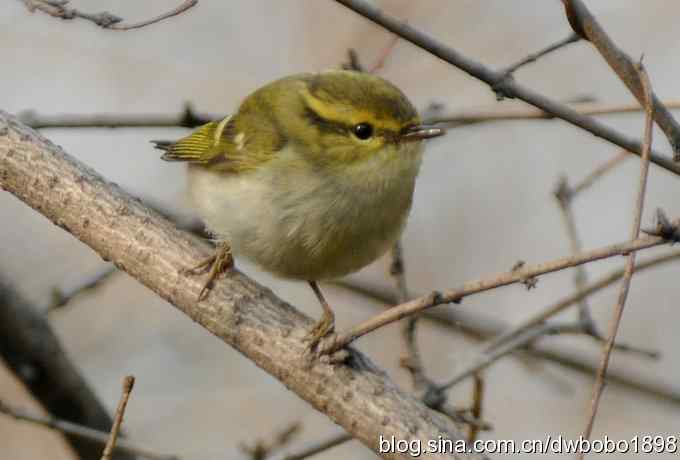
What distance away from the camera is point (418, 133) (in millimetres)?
3490

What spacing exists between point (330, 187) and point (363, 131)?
0.23 m

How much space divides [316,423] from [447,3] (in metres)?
3.00

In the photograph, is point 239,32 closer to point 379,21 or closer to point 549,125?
point 549,125

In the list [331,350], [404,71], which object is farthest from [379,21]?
[404,71]

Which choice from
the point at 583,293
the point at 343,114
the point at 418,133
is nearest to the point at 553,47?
the point at 418,133

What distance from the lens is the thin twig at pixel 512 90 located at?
2.66 m

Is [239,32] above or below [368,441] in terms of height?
above

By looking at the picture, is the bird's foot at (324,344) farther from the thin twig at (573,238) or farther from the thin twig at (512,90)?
the thin twig at (573,238)

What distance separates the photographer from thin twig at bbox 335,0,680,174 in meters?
2.66

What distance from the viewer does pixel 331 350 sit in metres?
2.86

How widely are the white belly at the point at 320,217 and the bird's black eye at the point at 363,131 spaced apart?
0.33ft

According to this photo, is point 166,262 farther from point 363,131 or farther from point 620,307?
point 620,307

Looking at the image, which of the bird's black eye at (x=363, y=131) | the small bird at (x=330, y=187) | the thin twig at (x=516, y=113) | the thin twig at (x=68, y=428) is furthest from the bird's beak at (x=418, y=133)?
the thin twig at (x=68, y=428)

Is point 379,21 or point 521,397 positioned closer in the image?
point 379,21
